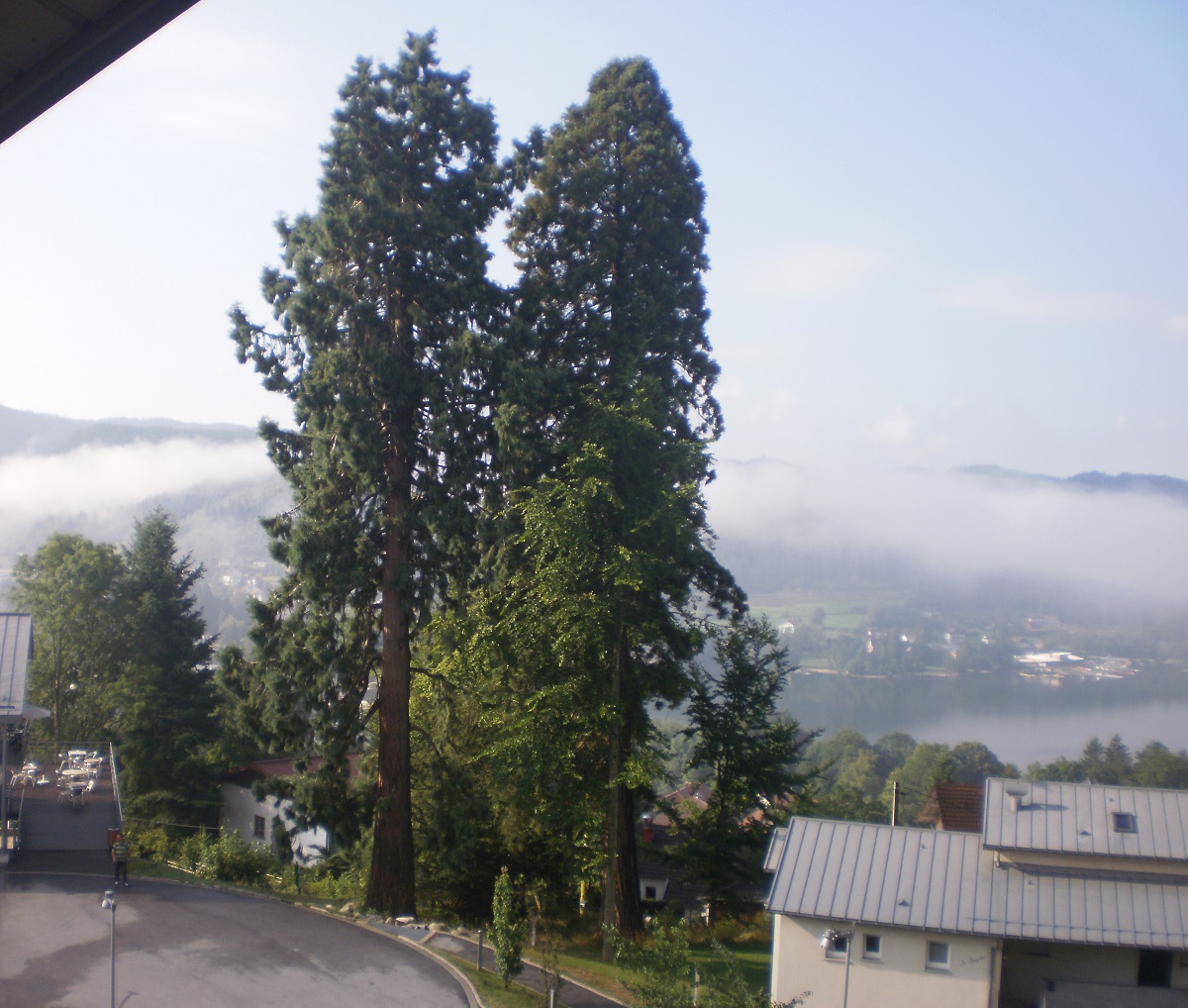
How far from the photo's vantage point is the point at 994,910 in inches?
704

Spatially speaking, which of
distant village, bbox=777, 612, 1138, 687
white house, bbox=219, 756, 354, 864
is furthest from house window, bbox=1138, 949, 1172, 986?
distant village, bbox=777, 612, 1138, 687

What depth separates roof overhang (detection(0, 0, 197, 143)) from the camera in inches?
158

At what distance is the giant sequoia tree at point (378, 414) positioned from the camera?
64.4 feet

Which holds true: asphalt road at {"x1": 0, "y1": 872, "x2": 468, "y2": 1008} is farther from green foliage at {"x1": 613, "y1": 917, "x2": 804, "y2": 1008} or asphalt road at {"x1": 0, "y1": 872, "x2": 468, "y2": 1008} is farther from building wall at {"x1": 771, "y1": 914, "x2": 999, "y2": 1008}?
building wall at {"x1": 771, "y1": 914, "x2": 999, "y2": 1008}

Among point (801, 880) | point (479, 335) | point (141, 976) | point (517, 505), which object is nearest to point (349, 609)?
point (517, 505)

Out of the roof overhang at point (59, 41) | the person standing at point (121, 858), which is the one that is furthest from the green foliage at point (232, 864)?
the roof overhang at point (59, 41)

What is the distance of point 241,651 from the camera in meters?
20.4

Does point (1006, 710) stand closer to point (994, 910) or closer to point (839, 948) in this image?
point (994, 910)

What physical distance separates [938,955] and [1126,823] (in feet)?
16.1

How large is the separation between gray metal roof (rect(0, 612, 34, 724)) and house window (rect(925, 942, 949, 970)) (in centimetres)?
1739

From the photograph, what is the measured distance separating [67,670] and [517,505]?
120 feet

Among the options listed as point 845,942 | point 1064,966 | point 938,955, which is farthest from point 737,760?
point 1064,966

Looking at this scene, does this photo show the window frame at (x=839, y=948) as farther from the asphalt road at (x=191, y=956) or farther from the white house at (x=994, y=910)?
the asphalt road at (x=191, y=956)

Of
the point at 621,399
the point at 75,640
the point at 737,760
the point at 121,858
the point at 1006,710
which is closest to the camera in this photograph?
the point at 121,858
